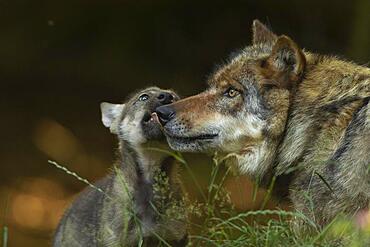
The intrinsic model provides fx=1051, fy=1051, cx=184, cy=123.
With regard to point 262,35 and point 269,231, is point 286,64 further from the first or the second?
point 269,231

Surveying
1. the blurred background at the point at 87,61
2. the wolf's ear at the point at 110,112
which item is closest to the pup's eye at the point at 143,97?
the wolf's ear at the point at 110,112

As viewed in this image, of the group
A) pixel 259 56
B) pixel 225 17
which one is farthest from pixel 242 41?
pixel 259 56

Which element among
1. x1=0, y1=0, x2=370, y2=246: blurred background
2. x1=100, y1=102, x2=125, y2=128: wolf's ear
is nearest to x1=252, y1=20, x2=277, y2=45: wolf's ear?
x1=100, y1=102, x2=125, y2=128: wolf's ear

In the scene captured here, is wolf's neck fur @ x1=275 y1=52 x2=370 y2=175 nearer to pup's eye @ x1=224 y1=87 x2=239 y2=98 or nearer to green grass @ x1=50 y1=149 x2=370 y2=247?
green grass @ x1=50 y1=149 x2=370 y2=247

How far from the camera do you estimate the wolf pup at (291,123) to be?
19.6 ft

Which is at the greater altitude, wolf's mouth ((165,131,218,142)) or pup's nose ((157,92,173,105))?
wolf's mouth ((165,131,218,142))

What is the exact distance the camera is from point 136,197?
7.51 metres

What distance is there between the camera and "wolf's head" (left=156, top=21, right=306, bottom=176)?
6363mm

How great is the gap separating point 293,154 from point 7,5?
7.99 meters

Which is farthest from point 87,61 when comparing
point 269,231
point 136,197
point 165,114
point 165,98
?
point 269,231

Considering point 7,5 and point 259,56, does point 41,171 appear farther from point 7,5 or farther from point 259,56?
point 259,56

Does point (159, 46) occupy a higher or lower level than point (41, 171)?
higher

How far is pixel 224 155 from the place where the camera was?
21.6ft

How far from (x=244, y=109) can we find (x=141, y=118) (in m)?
1.55
